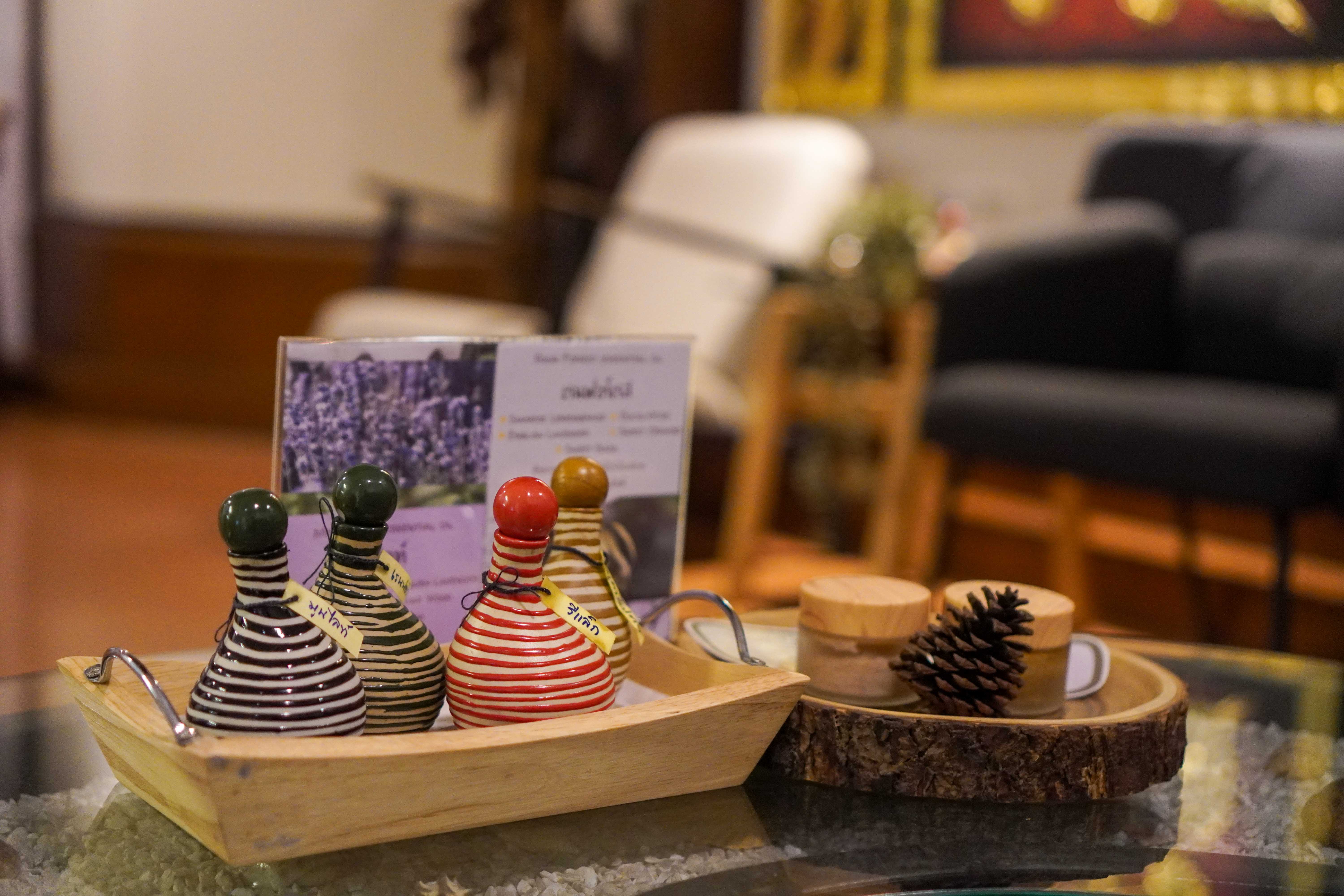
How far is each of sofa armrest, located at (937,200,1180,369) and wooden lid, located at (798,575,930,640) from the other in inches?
56.7

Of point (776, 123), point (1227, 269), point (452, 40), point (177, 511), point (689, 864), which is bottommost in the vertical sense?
point (177, 511)

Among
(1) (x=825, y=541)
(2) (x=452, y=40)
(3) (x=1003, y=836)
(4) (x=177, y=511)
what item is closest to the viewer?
(3) (x=1003, y=836)

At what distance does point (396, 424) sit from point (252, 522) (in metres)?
0.20

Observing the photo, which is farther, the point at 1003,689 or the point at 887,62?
the point at 887,62

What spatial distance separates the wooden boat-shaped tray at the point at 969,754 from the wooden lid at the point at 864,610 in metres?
0.06

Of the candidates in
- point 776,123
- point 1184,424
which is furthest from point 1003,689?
point 776,123

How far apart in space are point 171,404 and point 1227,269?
312 cm

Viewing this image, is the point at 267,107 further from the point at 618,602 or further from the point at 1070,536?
the point at 618,602

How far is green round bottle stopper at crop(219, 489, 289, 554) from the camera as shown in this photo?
52 centimetres

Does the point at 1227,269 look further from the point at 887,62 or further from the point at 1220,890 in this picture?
the point at 1220,890

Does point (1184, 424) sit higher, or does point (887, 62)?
point (887, 62)

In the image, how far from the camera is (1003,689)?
66cm

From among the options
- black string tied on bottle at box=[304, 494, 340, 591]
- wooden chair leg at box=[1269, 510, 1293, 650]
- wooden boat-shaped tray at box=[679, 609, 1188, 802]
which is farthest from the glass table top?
wooden chair leg at box=[1269, 510, 1293, 650]

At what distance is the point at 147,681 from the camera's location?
1.74 ft
